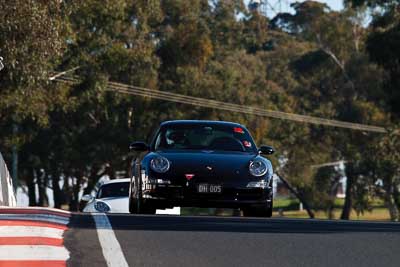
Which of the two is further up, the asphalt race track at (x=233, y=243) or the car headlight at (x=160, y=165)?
the car headlight at (x=160, y=165)

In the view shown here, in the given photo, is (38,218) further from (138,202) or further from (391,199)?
(391,199)

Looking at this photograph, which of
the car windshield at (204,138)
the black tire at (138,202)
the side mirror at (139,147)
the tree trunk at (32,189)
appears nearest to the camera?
the black tire at (138,202)

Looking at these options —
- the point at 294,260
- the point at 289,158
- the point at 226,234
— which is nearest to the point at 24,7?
the point at 226,234

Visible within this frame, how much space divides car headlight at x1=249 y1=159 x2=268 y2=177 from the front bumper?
22 cm

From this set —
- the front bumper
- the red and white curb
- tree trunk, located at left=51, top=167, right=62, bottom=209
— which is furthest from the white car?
tree trunk, located at left=51, top=167, right=62, bottom=209

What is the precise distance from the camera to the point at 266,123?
66.7 metres

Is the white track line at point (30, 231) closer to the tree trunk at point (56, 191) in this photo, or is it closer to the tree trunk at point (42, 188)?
the tree trunk at point (56, 191)

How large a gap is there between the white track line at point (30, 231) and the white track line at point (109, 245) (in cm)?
42

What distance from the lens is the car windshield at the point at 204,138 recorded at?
17.5 m

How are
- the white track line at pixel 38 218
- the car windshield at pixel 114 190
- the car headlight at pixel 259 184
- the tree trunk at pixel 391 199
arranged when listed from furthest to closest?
the tree trunk at pixel 391 199 → the car windshield at pixel 114 190 → the car headlight at pixel 259 184 → the white track line at pixel 38 218

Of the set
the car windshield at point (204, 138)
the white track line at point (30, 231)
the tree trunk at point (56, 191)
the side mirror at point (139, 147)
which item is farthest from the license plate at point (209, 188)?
the tree trunk at point (56, 191)

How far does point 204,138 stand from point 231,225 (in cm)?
424

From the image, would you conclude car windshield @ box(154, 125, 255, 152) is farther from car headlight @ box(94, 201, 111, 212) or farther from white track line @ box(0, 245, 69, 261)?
white track line @ box(0, 245, 69, 261)

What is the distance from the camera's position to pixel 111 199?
21.7m
